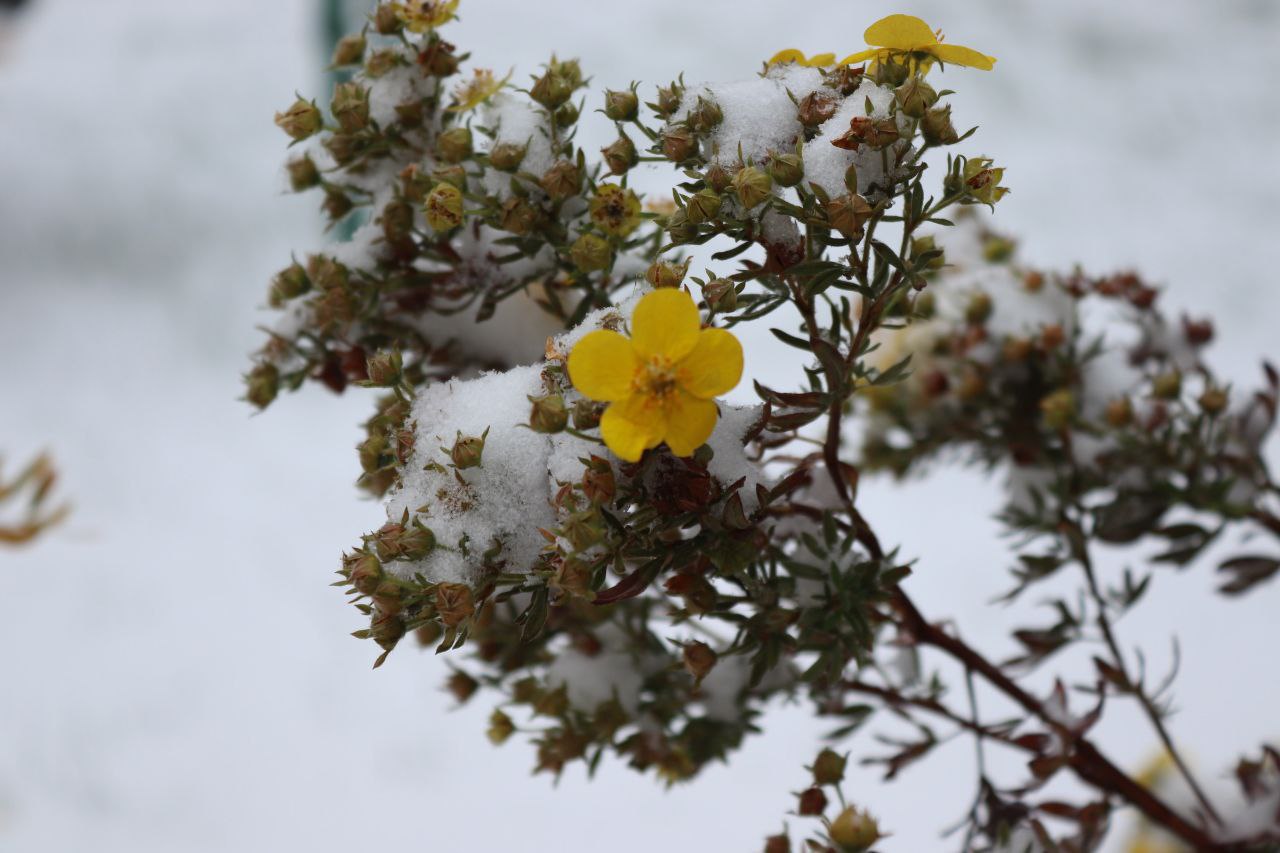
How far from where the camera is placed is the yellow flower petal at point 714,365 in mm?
350

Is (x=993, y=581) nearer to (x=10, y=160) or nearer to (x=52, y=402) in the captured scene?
(x=52, y=402)

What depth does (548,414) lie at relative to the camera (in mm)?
356

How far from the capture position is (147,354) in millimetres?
1639

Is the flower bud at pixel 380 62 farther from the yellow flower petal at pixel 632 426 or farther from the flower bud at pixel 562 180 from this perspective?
the yellow flower petal at pixel 632 426

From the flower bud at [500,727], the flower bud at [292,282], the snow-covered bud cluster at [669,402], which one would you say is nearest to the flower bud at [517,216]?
the snow-covered bud cluster at [669,402]

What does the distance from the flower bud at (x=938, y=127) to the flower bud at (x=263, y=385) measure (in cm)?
30

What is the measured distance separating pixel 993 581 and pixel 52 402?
126 cm

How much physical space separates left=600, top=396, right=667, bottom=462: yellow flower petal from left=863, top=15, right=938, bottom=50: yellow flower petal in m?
0.15

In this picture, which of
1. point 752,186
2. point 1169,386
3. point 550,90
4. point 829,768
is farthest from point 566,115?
point 1169,386

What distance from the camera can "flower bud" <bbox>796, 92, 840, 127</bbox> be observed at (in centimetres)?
39

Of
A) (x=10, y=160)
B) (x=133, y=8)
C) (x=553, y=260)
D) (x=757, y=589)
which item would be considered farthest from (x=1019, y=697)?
(x=133, y=8)

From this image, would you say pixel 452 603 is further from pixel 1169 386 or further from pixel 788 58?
pixel 1169 386

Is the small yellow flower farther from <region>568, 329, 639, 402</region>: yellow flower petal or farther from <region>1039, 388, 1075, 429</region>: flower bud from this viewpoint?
<region>1039, 388, 1075, 429</region>: flower bud

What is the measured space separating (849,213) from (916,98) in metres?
0.04
